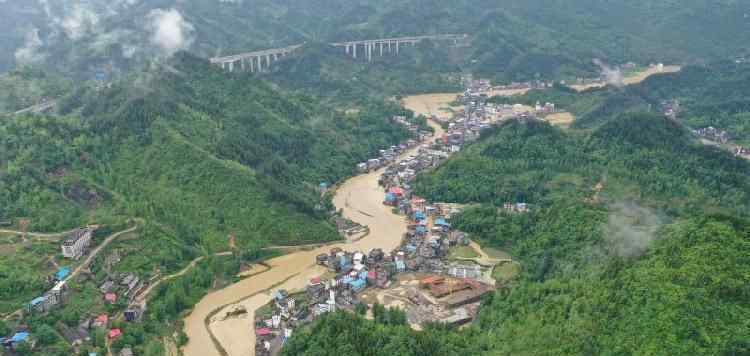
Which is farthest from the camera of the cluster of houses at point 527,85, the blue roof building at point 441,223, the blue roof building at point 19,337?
the cluster of houses at point 527,85

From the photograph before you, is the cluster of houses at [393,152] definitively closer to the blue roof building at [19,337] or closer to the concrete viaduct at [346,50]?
the concrete viaduct at [346,50]

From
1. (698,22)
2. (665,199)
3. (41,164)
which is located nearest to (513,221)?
(665,199)

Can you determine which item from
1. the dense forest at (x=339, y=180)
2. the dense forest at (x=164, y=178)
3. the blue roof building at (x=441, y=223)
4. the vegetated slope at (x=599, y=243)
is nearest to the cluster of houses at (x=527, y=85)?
the dense forest at (x=339, y=180)

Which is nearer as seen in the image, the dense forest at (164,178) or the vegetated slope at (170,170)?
the dense forest at (164,178)

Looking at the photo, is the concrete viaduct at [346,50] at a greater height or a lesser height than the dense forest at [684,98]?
greater

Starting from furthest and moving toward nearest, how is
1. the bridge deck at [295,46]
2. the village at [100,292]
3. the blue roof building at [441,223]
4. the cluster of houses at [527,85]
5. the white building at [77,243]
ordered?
the cluster of houses at [527,85] < the bridge deck at [295,46] < the blue roof building at [441,223] < the white building at [77,243] < the village at [100,292]

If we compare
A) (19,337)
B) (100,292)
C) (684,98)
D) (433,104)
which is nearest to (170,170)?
(100,292)

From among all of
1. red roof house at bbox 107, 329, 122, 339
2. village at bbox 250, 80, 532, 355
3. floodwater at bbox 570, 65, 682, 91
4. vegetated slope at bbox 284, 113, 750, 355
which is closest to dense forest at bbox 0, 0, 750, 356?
vegetated slope at bbox 284, 113, 750, 355
